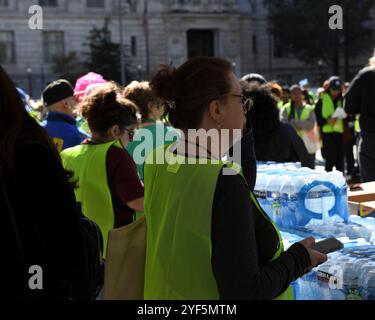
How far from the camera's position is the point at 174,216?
6.88 feet

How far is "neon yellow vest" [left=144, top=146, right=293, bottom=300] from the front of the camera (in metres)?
2.02

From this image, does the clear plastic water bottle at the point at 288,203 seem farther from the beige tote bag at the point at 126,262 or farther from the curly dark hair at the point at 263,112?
the beige tote bag at the point at 126,262

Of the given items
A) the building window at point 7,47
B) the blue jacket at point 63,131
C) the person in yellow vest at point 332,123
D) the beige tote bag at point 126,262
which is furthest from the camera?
the building window at point 7,47

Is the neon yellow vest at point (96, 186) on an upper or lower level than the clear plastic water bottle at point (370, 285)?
upper

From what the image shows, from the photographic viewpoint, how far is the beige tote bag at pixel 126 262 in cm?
222

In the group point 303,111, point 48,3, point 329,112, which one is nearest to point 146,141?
point 303,111

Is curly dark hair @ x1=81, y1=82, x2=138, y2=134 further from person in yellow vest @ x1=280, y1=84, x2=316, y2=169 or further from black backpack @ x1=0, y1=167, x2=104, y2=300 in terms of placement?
person in yellow vest @ x1=280, y1=84, x2=316, y2=169

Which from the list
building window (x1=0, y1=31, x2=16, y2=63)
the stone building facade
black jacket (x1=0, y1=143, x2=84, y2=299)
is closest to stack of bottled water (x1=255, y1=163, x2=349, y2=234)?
black jacket (x1=0, y1=143, x2=84, y2=299)

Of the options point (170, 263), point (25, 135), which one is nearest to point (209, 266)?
point (170, 263)

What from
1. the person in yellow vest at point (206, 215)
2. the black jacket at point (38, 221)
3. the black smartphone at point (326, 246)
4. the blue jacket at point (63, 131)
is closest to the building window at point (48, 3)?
the blue jacket at point (63, 131)

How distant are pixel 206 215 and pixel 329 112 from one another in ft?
29.2

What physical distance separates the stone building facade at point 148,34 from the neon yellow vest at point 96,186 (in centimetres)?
4132

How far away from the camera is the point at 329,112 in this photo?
10547 mm
